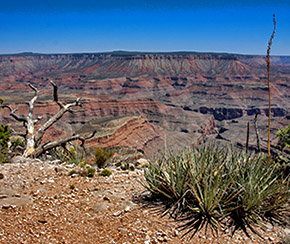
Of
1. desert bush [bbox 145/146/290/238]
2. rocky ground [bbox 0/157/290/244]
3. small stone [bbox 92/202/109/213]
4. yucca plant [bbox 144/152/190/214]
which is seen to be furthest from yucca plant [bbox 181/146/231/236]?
small stone [bbox 92/202/109/213]

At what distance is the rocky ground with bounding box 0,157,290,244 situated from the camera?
4547mm

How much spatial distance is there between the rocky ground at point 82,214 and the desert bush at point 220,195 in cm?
29

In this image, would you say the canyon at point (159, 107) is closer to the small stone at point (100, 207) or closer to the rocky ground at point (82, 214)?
the rocky ground at point (82, 214)

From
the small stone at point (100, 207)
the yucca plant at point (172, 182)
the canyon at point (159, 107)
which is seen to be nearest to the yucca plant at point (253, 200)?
the yucca plant at point (172, 182)

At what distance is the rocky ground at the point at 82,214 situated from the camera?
14.9ft

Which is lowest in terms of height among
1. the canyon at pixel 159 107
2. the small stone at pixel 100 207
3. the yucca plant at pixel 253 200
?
the canyon at pixel 159 107

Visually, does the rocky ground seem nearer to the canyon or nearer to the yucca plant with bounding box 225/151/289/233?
the yucca plant with bounding box 225/151/289/233

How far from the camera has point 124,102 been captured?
9250cm

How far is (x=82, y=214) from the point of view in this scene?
5.39 metres

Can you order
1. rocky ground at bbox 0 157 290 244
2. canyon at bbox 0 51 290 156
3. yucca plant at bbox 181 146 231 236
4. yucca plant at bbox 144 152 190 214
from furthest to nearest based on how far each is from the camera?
canyon at bbox 0 51 290 156 < yucca plant at bbox 144 152 190 214 < yucca plant at bbox 181 146 231 236 < rocky ground at bbox 0 157 290 244

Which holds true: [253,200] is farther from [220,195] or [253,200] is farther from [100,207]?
[100,207]

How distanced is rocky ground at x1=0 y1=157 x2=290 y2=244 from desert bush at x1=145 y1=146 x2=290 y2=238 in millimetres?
285

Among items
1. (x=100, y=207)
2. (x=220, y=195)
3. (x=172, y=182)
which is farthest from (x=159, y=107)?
(x=220, y=195)

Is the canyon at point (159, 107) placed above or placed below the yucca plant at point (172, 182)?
below
